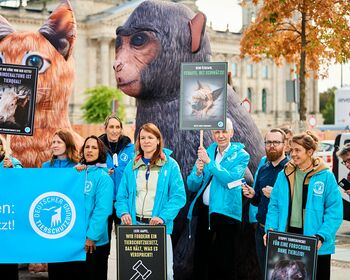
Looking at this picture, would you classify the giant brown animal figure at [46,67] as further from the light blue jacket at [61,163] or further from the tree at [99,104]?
the tree at [99,104]

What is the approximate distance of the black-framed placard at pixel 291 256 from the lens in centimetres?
563

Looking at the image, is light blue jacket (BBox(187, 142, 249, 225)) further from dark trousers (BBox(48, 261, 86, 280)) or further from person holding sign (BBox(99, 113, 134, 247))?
dark trousers (BBox(48, 261, 86, 280))

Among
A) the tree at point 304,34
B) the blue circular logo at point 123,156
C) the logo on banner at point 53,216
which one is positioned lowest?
the logo on banner at point 53,216

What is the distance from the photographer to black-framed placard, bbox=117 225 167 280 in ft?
19.5

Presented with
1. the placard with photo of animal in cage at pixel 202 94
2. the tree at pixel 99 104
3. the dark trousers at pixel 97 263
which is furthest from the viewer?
the tree at pixel 99 104

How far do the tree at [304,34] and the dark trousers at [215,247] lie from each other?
959cm

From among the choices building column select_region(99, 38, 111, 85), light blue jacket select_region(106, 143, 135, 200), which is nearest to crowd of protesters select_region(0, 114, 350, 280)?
light blue jacket select_region(106, 143, 135, 200)

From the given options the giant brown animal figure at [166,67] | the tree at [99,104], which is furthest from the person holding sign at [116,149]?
the tree at [99,104]

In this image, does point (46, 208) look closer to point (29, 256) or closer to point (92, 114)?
point (29, 256)

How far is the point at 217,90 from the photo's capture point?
6.82 m

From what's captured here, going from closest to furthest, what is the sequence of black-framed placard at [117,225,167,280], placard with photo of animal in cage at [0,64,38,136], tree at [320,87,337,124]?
black-framed placard at [117,225,167,280], placard with photo of animal in cage at [0,64,38,136], tree at [320,87,337,124]

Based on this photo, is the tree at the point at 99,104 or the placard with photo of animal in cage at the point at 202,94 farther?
the tree at the point at 99,104

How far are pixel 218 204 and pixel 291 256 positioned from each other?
1086 mm

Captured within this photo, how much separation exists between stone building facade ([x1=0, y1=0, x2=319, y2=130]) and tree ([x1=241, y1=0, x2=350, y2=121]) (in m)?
47.4
